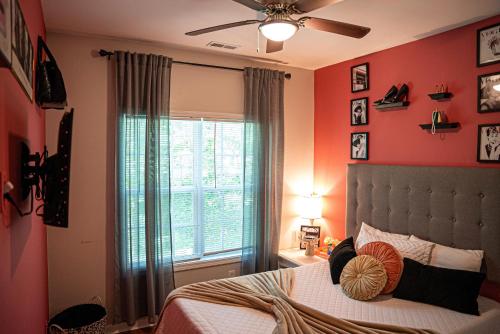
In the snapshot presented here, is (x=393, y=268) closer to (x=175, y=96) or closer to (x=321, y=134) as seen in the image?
(x=321, y=134)

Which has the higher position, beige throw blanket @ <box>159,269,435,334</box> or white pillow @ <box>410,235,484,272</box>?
white pillow @ <box>410,235,484,272</box>

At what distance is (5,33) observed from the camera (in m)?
0.94

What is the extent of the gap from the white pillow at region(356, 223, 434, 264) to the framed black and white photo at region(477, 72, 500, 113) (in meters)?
1.12

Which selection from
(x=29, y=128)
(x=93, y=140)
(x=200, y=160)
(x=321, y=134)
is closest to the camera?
(x=29, y=128)

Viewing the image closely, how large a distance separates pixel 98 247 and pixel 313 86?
2978 mm

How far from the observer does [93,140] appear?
3.08 m

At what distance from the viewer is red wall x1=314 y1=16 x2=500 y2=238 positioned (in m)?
2.71

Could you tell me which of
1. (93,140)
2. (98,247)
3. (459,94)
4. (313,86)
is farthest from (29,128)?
(313,86)

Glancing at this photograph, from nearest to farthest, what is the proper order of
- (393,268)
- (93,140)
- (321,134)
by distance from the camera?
(393,268)
(93,140)
(321,134)

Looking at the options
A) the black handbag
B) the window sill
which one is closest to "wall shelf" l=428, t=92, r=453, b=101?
the window sill

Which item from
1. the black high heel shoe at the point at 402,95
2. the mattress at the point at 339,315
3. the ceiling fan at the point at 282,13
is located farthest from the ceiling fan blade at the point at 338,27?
the mattress at the point at 339,315

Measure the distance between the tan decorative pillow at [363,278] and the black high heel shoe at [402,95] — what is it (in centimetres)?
149

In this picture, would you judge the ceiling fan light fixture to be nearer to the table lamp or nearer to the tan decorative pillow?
the tan decorative pillow

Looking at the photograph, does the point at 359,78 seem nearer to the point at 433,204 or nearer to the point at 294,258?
the point at 433,204
